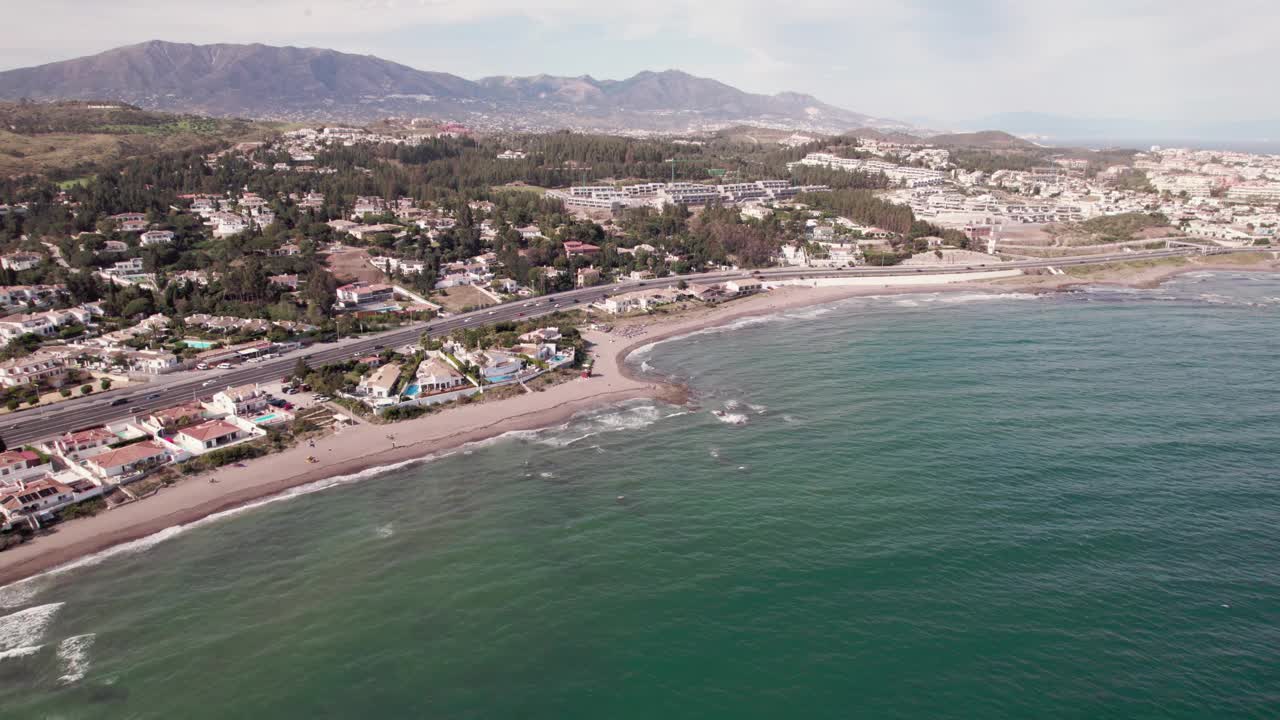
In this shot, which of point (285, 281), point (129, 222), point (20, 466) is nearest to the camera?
point (20, 466)

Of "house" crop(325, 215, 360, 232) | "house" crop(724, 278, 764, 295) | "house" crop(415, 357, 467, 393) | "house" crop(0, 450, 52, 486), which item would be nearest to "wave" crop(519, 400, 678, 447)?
"house" crop(415, 357, 467, 393)

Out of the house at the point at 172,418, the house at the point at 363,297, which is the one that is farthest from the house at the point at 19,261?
the house at the point at 172,418

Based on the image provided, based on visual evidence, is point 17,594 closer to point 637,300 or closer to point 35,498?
point 35,498

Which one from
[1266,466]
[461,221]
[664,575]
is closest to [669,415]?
[664,575]

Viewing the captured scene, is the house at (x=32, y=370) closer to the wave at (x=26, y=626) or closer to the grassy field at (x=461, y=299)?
the wave at (x=26, y=626)

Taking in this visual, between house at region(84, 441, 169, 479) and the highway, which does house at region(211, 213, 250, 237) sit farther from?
house at region(84, 441, 169, 479)

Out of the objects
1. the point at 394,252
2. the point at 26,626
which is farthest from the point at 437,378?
the point at 394,252
